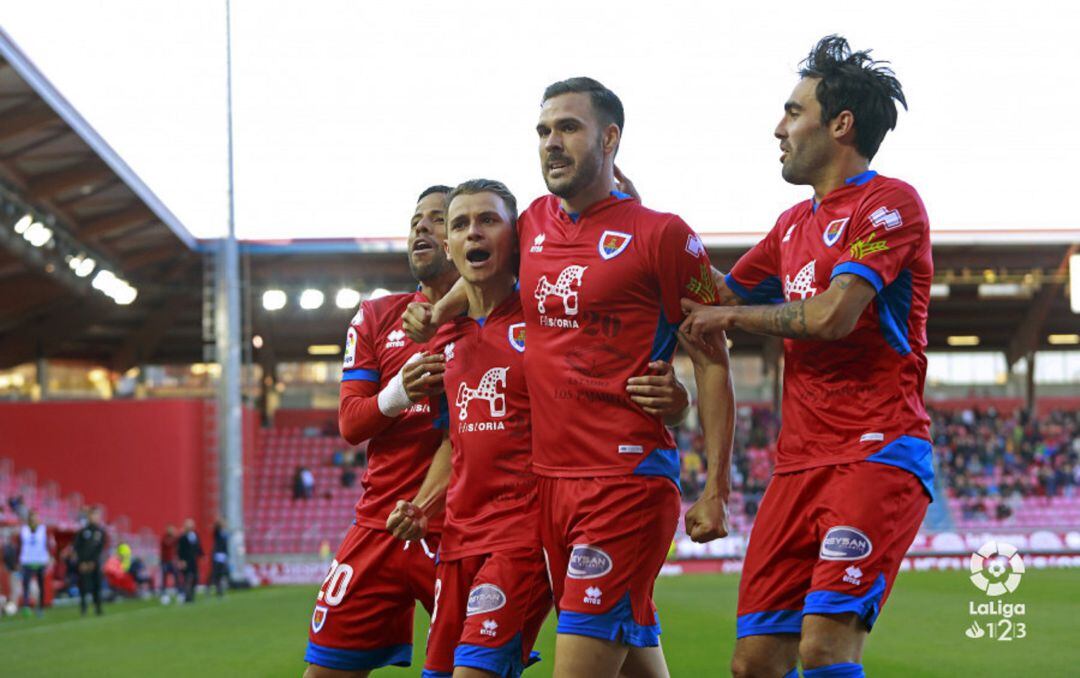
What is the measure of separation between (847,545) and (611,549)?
32.4 inches

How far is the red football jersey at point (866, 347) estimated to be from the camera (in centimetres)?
496

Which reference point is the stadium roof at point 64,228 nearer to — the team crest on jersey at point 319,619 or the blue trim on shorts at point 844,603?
the team crest on jersey at point 319,619

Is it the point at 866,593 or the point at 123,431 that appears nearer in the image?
the point at 866,593

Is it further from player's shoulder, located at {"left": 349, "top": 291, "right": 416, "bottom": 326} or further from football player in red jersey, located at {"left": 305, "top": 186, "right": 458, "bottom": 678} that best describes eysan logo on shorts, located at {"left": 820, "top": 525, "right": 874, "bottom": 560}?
player's shoulder, located at {"left": 349, "top": 291, "right": 416, "bottom": 326}

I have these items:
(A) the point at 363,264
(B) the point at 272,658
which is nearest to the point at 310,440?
(A) the point at 363,264

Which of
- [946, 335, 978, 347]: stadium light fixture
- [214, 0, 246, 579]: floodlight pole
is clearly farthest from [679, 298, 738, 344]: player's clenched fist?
[946, 335, 978, 347]: stadium light fixture

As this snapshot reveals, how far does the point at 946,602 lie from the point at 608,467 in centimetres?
1589

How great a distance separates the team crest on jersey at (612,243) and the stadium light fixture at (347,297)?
110ft

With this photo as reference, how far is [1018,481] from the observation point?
39031 mm

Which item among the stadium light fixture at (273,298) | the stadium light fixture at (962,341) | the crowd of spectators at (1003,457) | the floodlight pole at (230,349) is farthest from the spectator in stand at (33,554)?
the stadium light fixture at (962,341)

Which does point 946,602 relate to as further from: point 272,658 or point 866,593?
point 866,593

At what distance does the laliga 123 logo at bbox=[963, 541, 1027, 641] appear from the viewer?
1427 centimetres

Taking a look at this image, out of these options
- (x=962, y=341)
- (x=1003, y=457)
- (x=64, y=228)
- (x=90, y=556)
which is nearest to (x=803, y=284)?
(x=90, y=556)

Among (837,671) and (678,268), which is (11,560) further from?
(837,671)
